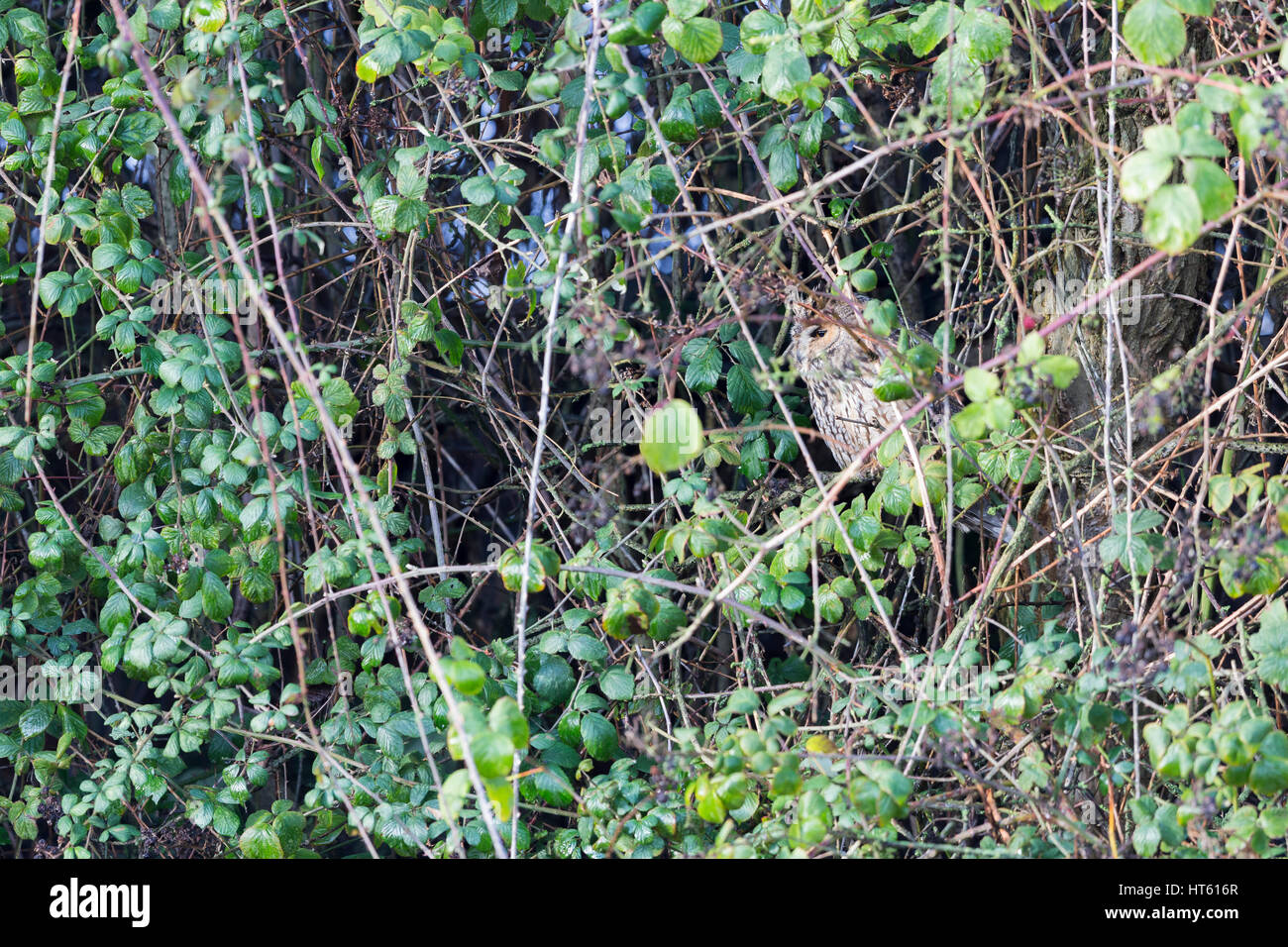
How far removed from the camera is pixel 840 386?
6.81 feet

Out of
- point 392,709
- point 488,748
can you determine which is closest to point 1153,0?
point 488,748

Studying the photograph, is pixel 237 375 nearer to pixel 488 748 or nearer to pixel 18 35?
pixel 18 35

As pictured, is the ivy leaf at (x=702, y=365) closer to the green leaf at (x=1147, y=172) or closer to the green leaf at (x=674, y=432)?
the green leaf at (x=674, y=432)

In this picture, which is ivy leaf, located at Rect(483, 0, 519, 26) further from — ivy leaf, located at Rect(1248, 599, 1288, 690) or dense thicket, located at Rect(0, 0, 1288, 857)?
ivy leaf, located at Rect(1248, 599, 1288, 690)

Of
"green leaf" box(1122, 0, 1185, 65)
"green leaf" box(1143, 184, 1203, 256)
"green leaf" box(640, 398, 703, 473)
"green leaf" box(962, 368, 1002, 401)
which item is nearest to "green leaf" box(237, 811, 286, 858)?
"green leaf" box(640, 398, 703, 473)

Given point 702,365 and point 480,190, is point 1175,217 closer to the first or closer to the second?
point 702,365

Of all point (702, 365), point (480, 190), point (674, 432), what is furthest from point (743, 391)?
point (674, 432)

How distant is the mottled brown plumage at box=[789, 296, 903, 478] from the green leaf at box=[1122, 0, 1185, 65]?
759 millimetres

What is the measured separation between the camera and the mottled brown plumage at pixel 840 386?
200cm

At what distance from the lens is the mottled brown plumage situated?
78.5 inches

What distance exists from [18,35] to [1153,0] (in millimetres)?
1942

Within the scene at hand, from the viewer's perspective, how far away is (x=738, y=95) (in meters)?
1.91

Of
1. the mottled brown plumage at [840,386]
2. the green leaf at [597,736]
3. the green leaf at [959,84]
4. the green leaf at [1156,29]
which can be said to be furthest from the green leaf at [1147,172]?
the green leaf at [597,736]

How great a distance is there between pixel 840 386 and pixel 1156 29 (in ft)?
3.13
